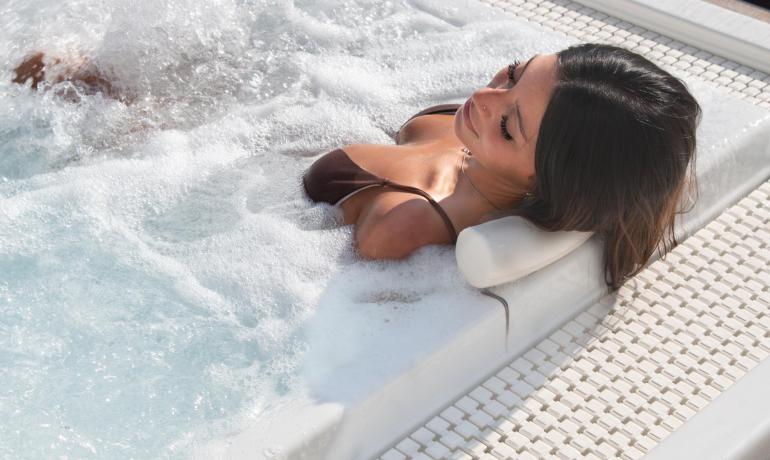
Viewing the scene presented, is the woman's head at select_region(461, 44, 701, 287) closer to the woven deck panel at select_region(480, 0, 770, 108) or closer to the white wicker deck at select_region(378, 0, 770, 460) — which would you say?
the white wicker deck at select_region(378, 0, 770, 460)

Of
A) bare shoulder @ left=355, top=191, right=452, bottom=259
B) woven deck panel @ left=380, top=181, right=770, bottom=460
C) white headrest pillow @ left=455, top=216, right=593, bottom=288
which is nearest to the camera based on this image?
woven deck panel @ left=380, top=181, right=770, bottom=460

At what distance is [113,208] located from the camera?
7.38ft

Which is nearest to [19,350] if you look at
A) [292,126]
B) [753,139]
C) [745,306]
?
[292,126]

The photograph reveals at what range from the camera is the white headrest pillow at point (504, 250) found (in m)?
1.82

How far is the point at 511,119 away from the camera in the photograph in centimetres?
190

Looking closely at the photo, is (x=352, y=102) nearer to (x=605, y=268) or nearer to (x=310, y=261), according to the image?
(x=310, y=261)

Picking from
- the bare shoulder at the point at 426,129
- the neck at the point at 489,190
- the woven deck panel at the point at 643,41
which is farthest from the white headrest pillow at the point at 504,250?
the woven deck panel at the point at 643,41

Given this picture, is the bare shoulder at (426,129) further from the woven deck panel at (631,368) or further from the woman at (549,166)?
the woven deck panel at (631,368)

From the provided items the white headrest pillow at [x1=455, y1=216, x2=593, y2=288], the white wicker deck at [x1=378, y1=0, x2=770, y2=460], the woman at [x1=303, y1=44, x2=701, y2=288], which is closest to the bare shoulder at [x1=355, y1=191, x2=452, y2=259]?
the woman at [x1=303, y1=44, x2=701, y2=288]

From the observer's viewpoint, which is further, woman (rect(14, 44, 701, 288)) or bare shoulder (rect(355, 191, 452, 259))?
bare shoulder (rect(355, 191, 452, 259))

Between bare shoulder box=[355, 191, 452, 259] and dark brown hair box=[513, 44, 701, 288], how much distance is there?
7.8 inches

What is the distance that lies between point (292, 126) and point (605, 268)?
85 centimetres

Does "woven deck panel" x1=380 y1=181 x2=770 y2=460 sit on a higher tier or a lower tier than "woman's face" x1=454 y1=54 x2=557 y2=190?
lower

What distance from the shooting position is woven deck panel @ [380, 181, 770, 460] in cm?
172
